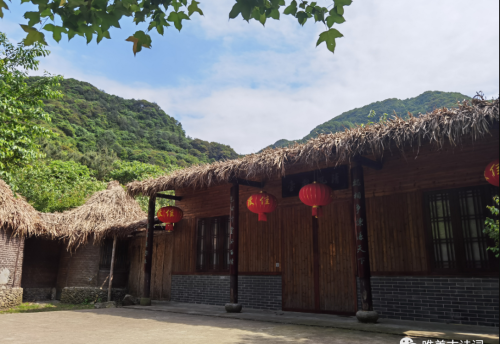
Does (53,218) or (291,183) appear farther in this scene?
(53,218)

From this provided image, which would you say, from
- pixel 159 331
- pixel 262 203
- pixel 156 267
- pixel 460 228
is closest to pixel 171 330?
pixel 159 331

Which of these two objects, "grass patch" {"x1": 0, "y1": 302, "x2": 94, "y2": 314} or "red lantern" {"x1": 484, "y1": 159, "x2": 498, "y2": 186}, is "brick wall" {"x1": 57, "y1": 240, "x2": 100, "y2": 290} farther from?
"red lantern" {"x1": 484, "y1": 159, "x2": 498, "y2": 186}

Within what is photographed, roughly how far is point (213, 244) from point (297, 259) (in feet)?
7.71

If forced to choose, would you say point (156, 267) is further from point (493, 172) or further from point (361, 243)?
point (493, 172)

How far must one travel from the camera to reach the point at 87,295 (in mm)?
10359

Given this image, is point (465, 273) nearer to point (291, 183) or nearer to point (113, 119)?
point (291, 183)

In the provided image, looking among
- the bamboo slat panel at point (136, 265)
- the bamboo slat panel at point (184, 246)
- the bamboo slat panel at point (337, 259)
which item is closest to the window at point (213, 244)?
the bamboo slat panel at point (184, 246)

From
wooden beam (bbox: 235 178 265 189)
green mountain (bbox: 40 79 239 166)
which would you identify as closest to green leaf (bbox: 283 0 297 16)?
wooden beam (bbox: 235 178 265 189)

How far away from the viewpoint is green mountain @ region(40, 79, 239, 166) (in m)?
33.9

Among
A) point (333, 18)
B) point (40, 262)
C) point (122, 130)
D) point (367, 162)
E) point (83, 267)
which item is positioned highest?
point (122, 130)

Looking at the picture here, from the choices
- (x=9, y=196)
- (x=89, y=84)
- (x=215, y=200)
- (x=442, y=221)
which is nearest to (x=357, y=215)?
(x=442, y=221)

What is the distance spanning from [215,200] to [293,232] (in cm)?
238

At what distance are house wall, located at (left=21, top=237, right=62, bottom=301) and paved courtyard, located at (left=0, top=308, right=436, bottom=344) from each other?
15.5ft

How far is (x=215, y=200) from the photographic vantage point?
8969 mm
